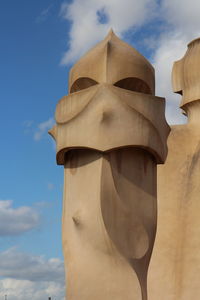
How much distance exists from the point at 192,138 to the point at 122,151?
4.70m

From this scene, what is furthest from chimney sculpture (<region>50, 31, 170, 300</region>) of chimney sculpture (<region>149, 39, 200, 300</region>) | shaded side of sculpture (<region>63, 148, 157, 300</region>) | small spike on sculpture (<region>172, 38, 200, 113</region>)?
small spike on sculpture (<region>172, 38, 200, 113</region>)

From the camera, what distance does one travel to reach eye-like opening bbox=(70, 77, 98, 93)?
8.66 meters

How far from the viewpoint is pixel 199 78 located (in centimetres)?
1272

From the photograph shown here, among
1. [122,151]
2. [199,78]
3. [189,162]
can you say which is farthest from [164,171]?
[122,151]

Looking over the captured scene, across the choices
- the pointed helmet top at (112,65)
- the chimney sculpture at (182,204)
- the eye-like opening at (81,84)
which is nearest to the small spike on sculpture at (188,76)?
the chimney sculpture at (182,204)

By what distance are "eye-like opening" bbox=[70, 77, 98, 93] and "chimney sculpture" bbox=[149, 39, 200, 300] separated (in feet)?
14.4

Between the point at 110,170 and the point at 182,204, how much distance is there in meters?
4.67

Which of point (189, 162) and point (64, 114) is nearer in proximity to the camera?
point (64, 114)

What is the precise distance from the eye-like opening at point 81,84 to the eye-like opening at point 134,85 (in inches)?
16.0

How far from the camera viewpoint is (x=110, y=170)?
812 cm

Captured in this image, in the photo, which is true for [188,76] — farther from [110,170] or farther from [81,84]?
[110,170]

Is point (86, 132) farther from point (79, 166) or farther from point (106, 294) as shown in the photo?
point (106, 294)

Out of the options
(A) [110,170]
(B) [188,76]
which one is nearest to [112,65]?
(A) [110,170]

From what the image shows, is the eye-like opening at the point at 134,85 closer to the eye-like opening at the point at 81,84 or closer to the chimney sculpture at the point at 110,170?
the chimney sculpture at the point at 110,170
